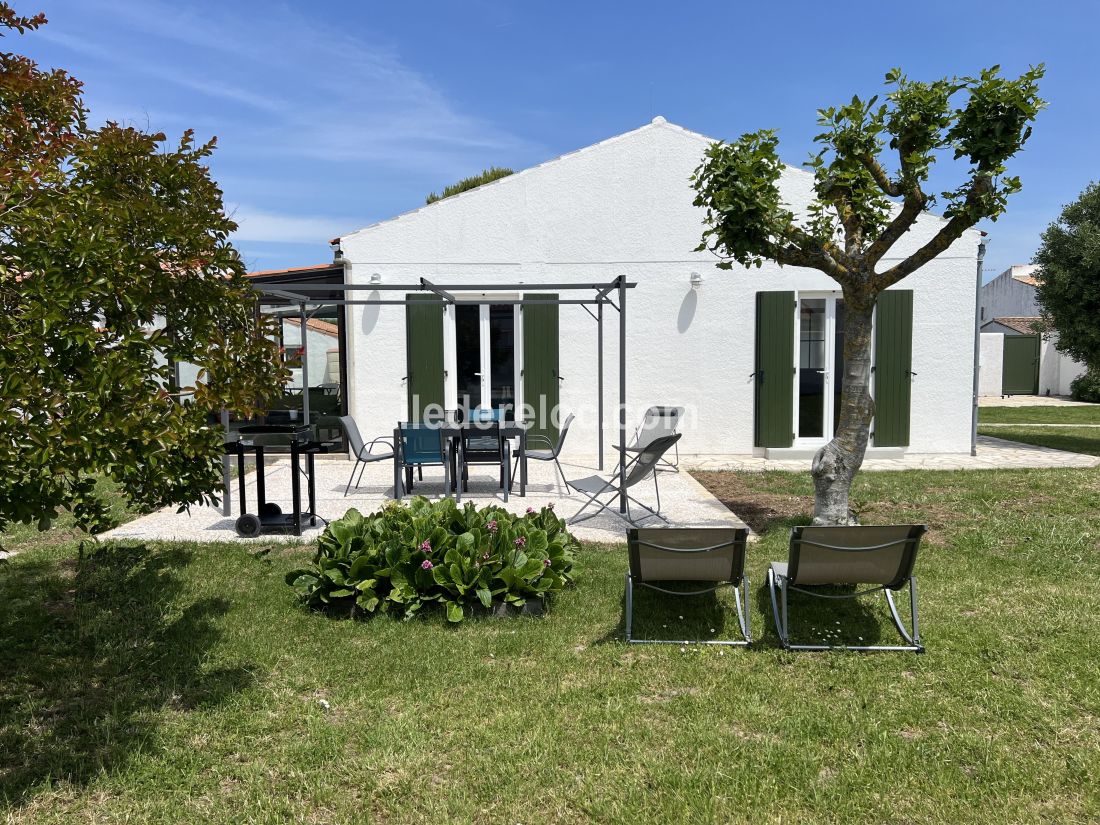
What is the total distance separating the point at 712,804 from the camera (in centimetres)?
227

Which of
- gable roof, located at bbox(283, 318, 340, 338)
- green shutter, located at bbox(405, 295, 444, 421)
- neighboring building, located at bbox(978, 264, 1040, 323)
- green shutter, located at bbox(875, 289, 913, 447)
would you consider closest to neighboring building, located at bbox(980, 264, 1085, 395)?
neighboring building, located at bbox(978, 264, 1040, 323)

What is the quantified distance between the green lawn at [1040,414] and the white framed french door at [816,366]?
7.01 meters

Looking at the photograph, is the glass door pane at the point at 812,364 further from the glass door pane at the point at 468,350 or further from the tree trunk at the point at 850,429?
A: the tree trunk at the point at 850,429

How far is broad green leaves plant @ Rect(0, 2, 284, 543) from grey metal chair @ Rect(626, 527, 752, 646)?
188 centimetres

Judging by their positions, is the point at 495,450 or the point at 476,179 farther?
the point at 476,179

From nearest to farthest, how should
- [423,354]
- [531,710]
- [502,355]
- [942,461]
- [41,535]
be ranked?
[531,710] < [41,535] < [942,461] < [423,354] < [502,355]

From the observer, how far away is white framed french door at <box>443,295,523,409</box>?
9750mm

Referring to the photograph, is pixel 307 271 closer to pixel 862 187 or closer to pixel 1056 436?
pixel 862 187

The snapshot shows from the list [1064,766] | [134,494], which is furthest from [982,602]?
[134,494]

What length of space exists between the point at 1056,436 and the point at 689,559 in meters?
11.6

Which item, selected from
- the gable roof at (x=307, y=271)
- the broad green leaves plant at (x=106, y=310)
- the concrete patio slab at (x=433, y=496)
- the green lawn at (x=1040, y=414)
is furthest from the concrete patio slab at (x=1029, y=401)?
the broad green leaves plant at (x=106, y=310)

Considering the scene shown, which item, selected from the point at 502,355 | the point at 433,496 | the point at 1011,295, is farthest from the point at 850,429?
the point at 1011,295

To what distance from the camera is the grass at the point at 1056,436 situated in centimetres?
1086

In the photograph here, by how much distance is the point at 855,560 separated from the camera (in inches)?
140
